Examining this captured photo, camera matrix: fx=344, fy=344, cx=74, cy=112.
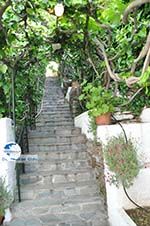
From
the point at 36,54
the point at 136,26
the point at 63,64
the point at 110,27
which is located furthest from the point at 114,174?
the point at 63,64

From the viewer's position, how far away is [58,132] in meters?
7.97

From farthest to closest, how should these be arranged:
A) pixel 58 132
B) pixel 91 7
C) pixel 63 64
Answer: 1. pixel 63 64
2. pixel 58 132
3. pixel 91 7

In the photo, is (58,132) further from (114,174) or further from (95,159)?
(114,174)

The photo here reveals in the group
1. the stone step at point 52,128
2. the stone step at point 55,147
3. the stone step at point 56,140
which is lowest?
the stone step at point 55,147

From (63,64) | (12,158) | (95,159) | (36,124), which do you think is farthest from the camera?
(63,64)

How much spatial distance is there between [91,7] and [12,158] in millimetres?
2481

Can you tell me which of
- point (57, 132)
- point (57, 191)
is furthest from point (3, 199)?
point (57, 132)

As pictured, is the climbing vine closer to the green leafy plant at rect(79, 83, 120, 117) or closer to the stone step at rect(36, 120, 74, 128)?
the green leafy plant at rect(79, 83, 120, 117)

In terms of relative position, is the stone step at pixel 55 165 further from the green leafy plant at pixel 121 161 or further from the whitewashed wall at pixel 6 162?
the green leafy plant at pixel 121 161

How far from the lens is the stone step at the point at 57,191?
5477 millimetres

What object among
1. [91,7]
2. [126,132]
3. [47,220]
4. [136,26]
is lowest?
[47,220]

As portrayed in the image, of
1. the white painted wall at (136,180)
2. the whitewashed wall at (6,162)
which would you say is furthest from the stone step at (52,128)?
the white painted wall at (136,180)

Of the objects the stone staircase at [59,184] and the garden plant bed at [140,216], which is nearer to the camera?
the garden plant bed at [140,216]

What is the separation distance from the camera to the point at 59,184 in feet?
19.2
